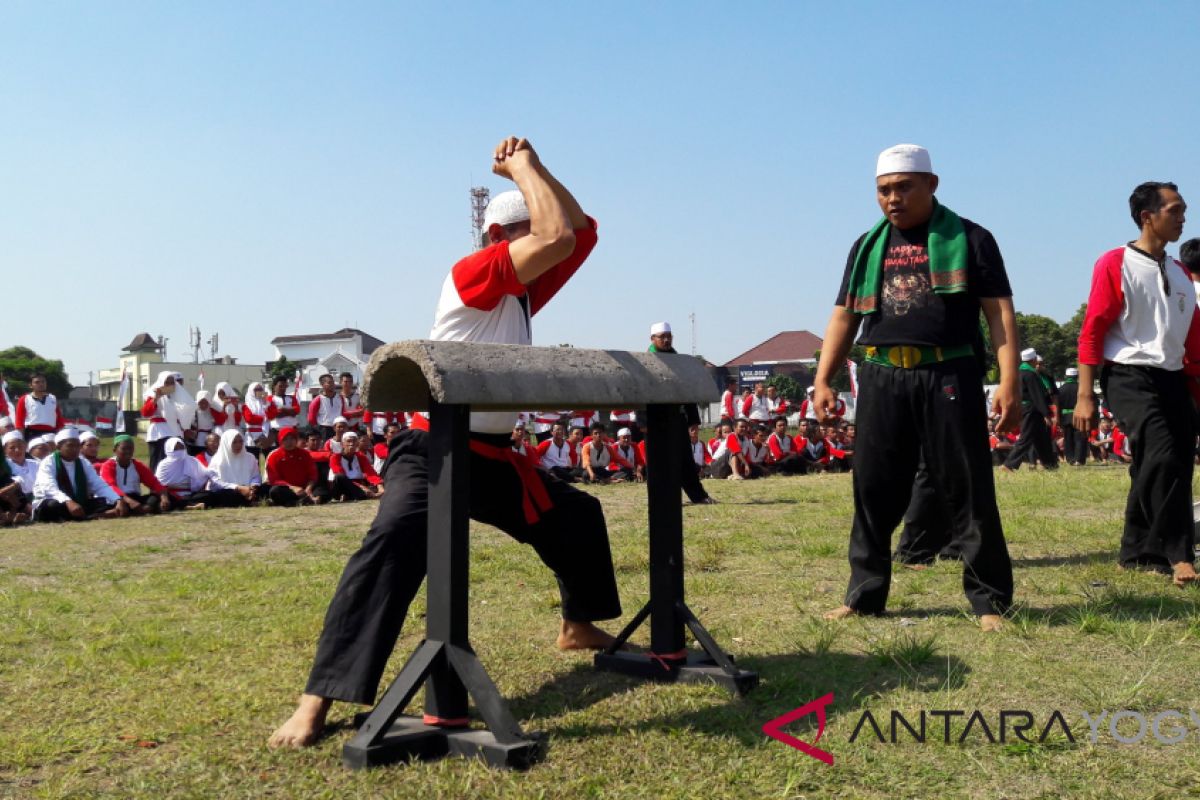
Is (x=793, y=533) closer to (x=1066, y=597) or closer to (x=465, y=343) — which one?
(x=1066, y=597)

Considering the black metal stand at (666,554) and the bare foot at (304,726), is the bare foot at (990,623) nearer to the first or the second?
the black metal stand at (666,554)

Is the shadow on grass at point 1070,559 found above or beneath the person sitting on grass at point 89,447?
beneath

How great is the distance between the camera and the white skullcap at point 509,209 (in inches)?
142

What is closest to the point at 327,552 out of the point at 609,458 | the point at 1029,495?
the point at 1029,495

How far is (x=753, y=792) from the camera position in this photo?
274 cm

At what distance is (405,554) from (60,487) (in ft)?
31.9

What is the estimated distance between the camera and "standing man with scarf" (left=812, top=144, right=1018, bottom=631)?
14.7 feet

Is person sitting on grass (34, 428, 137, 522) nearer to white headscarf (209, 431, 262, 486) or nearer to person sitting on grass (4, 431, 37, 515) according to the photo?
person sitting on grass (4, 431, 37, 515)

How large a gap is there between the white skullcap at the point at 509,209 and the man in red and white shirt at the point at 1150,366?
11.4ft

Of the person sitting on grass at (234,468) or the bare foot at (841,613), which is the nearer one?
the bare foot at (841,613)

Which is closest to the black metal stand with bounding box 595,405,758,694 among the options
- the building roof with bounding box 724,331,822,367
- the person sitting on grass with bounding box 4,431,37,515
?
the person sitting on grass with bounding box 4,431,37,515

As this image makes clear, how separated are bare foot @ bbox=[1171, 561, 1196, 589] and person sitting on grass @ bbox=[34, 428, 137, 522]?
1015 cm

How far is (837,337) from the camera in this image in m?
4.94

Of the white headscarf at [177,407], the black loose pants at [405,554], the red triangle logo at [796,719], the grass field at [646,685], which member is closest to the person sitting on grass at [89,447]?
the white headscarf at [177,407]
